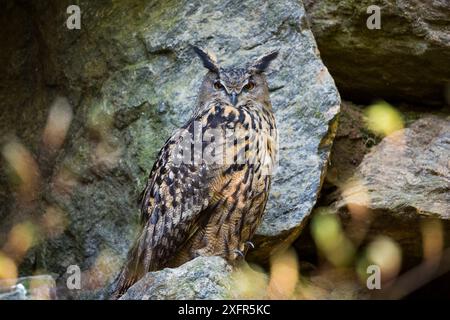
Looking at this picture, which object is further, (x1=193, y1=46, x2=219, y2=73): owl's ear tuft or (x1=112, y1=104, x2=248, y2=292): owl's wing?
(x1=193, y1=46, x2=219, y2=73): owl's ear tuft

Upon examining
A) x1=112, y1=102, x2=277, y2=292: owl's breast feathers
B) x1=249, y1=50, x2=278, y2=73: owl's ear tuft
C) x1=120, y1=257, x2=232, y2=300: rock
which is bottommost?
x1=120, y1=257, x2=232, y2=300: rock

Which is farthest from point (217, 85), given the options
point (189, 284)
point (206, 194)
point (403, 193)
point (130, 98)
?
point (189, 284)

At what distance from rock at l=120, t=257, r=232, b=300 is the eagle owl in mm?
723

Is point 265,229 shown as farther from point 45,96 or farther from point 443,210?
point 45,96

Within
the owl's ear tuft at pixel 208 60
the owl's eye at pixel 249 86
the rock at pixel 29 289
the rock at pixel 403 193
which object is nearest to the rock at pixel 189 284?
the rock at pixel 29 289

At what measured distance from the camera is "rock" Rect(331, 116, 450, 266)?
599 cm

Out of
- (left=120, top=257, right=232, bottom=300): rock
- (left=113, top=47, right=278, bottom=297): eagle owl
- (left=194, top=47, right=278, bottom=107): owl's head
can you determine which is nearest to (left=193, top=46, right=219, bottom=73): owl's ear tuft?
(left=194, top=47, right=278, bottom=107): owl's head

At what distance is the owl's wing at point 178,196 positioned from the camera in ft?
17.7

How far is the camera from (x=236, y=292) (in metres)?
4.61

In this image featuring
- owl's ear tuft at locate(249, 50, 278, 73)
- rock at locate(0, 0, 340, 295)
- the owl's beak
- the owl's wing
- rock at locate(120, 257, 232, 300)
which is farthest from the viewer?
rock at locate(0, 0, 340, 295)

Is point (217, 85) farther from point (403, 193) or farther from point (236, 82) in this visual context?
point (403, 193)

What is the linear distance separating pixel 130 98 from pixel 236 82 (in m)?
1.01

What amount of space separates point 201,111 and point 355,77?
138cm

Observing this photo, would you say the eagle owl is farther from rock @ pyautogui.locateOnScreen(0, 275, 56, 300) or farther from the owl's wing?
rock @ pyautogui.locateOnScreen(0, 275, 56, 300)
